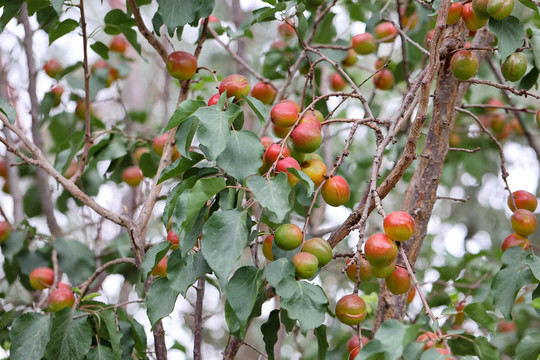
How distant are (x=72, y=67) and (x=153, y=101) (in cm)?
259

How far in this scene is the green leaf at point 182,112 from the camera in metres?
1.04

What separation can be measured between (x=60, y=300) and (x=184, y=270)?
2.38 ft

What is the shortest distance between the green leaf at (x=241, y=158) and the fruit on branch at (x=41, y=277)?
1177 millimetres

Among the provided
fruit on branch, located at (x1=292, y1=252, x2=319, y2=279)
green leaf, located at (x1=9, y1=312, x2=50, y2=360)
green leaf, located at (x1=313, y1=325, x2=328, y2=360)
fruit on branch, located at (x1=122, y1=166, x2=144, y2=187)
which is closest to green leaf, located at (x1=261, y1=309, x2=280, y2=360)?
green leaf, located at (x1=313, y1=325, x2=328, y2=360)

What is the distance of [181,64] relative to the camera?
1.38 metres

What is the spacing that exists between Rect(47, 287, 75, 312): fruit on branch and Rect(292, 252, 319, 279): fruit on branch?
0.91 meters

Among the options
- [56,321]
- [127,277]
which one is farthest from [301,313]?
[127,277]

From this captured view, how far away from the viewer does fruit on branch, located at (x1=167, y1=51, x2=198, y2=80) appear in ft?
4.52

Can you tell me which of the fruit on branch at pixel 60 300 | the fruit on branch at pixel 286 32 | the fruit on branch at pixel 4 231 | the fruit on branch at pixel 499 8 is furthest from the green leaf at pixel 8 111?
the fruit on branch at pixel 286 32

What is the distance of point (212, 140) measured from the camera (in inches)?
36.5

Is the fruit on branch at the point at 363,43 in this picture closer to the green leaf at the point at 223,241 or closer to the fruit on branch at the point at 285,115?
the fruit on branch at the point at 285,115

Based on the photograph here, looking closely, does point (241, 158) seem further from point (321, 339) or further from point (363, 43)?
point (363, 43)

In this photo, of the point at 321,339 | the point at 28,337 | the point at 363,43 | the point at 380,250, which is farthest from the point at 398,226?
the point at 363,43

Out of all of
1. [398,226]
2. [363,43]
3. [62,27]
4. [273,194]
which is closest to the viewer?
[273,194]
